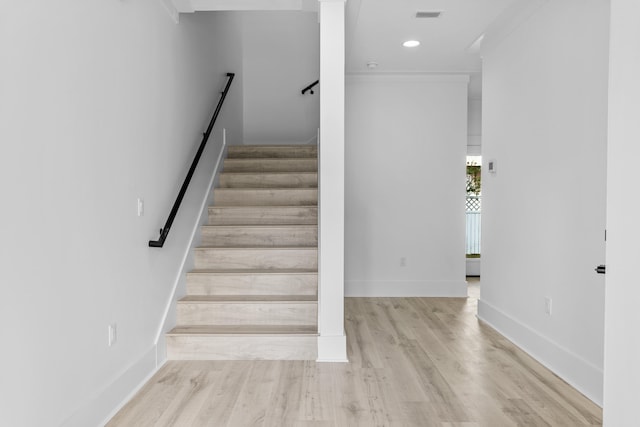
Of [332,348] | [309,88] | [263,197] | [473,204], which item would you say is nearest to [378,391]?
[332,348]

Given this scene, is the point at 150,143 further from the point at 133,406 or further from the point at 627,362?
the point at 627,362

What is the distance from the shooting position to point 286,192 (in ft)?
15.6

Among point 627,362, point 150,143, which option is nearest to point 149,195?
point 150,143

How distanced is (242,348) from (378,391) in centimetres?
104

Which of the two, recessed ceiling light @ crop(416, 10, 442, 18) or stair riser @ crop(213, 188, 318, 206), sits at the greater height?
recessed ceiling light @ crop(416, 10, 442, 18)

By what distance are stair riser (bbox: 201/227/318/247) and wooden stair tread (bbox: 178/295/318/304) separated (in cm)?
66

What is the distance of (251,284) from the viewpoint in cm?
375

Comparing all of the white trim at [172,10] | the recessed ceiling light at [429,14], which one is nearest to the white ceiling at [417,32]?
the recessed ceiling light at [429,14]

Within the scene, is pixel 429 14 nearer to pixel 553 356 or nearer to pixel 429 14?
pixel 429 14

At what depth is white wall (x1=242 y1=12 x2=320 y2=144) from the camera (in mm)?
6703

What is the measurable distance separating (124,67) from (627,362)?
2.65 metres

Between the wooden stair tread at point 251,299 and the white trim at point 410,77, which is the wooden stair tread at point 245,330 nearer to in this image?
the wooden stair tread at point 251,299

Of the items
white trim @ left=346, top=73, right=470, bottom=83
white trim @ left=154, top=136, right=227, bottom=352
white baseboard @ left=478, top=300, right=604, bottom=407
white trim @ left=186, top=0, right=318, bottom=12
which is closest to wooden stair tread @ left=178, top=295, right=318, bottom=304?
white trim @ left=154, top=136, right=227, bottom=352

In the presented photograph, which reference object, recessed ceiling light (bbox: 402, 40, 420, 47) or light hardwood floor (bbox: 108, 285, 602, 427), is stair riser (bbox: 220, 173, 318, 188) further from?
light hardwood floor (bbox: 108, 285, 602, 427)
